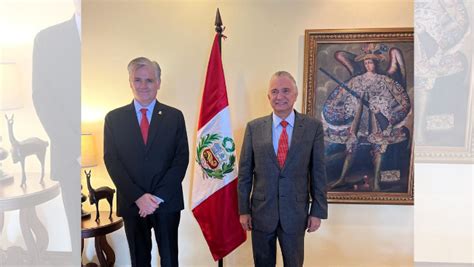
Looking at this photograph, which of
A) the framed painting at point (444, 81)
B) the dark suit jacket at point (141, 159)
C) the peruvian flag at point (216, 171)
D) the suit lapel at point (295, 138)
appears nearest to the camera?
the framed painting at point (444, 81)

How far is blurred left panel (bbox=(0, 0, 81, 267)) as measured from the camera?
0.55 m

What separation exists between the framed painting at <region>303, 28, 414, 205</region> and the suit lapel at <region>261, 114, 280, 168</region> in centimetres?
54

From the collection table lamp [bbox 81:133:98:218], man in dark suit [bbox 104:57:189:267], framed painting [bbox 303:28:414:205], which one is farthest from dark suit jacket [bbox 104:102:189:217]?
framed painting [bbox 303:28:414:205]

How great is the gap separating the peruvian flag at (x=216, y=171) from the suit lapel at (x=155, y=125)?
45 centimetres

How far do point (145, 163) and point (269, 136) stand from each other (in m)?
0.56

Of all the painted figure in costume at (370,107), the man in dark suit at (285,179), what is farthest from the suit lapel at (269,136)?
the painted figure in costume at (370,107)

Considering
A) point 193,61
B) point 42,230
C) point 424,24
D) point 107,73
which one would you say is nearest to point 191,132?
point 193,61

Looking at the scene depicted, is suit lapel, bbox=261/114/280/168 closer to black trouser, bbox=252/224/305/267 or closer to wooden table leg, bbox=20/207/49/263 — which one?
black trouser, bbox=252/224/305/267

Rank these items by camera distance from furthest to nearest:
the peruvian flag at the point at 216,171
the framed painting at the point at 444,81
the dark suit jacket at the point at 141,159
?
the peruvian flag at the point at 216,171 < the dark suit jacket at the point at 141,159 < the framed painting at the point at 444,81

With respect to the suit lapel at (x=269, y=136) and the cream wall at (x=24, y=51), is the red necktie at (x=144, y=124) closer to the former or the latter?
the suit lapel at (x=269, y=136)

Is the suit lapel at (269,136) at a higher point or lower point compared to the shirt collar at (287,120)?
lower

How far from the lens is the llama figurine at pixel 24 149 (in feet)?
Answer: 1.79

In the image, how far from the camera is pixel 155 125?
5.08ft

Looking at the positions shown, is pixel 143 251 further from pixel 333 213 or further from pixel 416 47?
pixel 416 47
